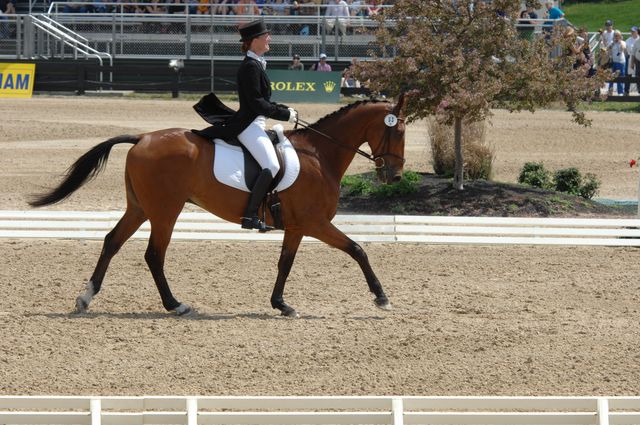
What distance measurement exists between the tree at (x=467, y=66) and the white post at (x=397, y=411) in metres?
9.64

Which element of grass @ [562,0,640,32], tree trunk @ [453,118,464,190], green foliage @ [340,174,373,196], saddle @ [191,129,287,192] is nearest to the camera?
saddle @ [191,129,287,192]

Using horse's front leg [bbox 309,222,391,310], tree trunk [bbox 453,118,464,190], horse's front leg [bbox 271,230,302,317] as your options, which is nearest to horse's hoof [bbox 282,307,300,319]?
horse's front leg [bbox 271,230,302,317]

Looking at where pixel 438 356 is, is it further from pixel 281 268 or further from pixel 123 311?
pixel 123 311

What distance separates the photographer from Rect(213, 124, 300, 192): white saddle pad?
9414mm

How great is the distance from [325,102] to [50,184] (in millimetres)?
9484

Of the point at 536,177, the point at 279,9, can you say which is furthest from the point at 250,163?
the point at 279,9

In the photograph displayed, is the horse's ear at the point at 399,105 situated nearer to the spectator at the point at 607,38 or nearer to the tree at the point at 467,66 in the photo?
the tree at the point at 467,66

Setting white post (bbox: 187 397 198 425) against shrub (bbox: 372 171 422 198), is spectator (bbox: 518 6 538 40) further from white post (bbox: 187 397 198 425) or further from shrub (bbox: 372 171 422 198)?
white post (bbox: 187 397 198 425)

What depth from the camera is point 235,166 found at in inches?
372

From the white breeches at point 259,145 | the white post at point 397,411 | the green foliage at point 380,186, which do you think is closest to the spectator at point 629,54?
the green foliage at point 380,186

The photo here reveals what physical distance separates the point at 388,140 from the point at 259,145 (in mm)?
1176

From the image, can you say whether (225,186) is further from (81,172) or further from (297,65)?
(297,65)

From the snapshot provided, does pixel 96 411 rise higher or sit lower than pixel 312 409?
higher

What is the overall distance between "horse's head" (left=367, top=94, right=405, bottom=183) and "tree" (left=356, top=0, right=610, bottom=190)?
5178 mm
